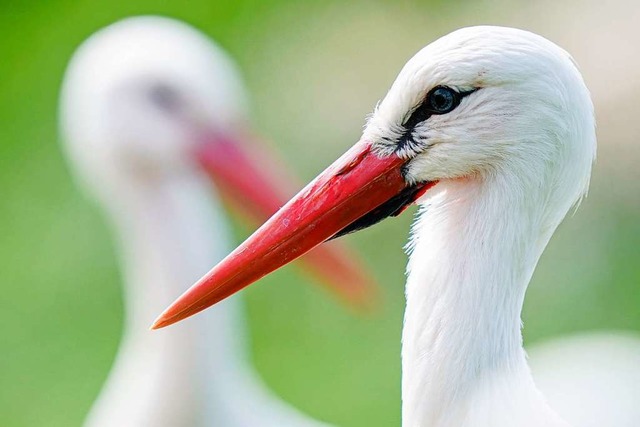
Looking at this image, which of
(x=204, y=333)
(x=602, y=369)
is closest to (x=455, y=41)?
(x=204, y=333)

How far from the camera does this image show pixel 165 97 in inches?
111

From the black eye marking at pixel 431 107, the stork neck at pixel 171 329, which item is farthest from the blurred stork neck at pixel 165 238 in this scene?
the black eye marking at pixel 431 107

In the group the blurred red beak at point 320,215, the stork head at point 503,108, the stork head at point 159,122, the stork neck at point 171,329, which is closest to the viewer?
the stork head at point 503,108

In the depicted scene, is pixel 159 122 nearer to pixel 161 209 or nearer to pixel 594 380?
pixel 161 209

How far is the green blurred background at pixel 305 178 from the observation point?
15.0ft

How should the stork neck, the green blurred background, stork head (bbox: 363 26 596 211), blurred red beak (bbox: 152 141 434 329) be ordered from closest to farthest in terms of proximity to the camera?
stork head (bbox: 363 26 596 211) → blurred red beak (bbox: 152 141 434 329) → the stork neck → the green blurred background

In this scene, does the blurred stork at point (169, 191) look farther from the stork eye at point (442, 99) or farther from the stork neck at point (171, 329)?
the stork eye at point (442, 99)

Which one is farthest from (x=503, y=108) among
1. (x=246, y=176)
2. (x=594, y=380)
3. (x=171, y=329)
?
(x=594, y=380)

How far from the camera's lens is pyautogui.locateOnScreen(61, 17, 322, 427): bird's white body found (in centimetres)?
262

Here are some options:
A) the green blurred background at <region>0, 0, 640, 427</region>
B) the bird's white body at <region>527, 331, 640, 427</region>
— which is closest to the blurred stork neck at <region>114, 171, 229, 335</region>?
the bird's white body at <region>527, 331, 640, 427</region>

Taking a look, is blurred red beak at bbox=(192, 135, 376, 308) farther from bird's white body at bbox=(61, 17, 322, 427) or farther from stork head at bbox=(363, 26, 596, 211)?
stork head at bbox=(363, 26, 596, 211)

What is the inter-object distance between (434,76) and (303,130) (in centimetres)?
407

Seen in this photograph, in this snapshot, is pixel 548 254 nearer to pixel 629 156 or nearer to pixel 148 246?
pixel 629 156

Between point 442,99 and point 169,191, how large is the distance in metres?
1.42
